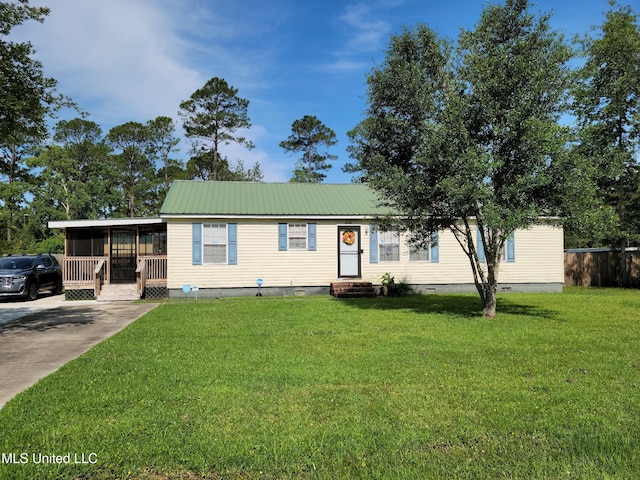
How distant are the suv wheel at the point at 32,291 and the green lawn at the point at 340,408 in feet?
31.9

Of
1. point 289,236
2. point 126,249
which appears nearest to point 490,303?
point 289,236

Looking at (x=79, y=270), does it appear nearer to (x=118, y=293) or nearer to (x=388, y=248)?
(x=118, y=293)

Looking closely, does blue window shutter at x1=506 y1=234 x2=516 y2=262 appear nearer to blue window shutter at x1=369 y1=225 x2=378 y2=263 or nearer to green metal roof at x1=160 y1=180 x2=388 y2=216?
green metal roof at x1=160 y1=180 x2=388 y2=216

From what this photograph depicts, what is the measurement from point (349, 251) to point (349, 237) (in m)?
0.53

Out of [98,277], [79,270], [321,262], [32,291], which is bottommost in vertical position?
[32,291]

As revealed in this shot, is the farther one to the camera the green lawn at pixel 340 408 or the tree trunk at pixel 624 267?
the tree trunk at pixel 624 267

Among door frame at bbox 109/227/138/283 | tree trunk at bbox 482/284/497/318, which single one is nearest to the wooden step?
door frame at bbox 109/227/138/283

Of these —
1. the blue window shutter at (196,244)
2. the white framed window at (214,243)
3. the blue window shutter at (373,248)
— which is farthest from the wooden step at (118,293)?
the blue window shutter at (373,248)

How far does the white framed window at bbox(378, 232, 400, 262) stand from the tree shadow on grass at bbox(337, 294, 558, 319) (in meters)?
1.85

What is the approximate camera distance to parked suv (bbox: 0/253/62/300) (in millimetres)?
13844

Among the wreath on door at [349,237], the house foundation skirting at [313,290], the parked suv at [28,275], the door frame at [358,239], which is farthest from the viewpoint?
the wreath on door at [349,237]

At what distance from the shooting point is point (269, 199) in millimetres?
15898

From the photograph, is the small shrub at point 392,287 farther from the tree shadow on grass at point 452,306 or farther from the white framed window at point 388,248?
the tree shadow on grass at point 452,306

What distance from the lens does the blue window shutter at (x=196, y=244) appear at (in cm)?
1421
